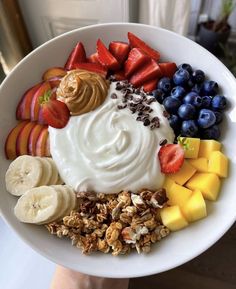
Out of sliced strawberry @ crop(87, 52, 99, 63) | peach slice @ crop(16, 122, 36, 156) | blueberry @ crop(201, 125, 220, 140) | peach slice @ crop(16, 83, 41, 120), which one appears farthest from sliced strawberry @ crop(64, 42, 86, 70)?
blueberry @ crop(201, 125, 220, 140)

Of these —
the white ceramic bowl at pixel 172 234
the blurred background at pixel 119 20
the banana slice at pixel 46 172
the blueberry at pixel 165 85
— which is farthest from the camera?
the blurred background at pixel 119 20

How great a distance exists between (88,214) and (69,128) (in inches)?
9.9

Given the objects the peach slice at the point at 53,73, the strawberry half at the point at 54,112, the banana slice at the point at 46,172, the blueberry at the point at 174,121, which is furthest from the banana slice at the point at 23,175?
the blueberry at the point at 174,121

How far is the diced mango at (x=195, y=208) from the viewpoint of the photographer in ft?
2.77

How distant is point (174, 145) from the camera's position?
923 millimetres

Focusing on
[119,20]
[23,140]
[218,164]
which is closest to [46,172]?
[23,140]

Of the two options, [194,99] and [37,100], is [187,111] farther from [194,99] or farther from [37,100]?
[37,100]

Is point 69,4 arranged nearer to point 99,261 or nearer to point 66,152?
point 66,152

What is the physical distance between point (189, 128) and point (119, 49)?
33 centimetres

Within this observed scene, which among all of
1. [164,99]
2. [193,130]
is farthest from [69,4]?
[193,130]

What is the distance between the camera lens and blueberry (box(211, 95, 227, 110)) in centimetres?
96

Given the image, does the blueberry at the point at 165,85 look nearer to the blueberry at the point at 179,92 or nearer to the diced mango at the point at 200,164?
the blueberry at the point at 179,92

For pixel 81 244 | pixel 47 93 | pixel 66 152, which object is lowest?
pixel 81 244

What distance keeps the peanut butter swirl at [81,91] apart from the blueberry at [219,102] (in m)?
0.31
